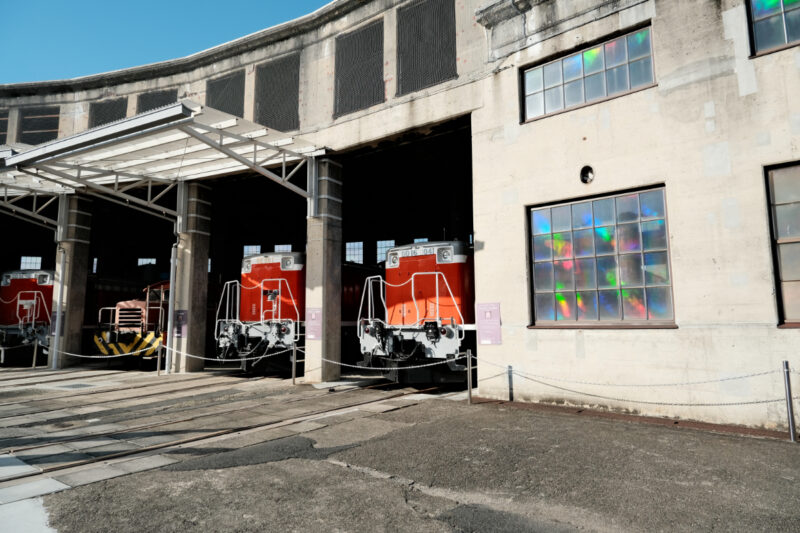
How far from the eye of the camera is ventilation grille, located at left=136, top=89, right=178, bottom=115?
1619cm

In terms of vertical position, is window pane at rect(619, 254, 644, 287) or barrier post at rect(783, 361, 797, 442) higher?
window pane at rect(619, 254, 644, 287)

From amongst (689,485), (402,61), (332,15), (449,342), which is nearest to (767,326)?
(689,485)

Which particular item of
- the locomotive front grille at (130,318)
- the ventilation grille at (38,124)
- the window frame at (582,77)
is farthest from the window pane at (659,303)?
the ventilation grille at (38,124)

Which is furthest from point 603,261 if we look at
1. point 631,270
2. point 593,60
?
point 593,60

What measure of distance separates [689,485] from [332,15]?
13.1 meters

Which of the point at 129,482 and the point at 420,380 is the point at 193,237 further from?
the point at 129,482

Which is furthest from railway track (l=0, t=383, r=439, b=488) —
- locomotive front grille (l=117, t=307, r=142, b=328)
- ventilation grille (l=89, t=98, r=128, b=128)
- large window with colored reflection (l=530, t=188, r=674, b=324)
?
ventilation grille (l=89, t=98, r=128, b=128)

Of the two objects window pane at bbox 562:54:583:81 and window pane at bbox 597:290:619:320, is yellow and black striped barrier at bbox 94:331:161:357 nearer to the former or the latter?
window pane at bbox 597:290:619:320

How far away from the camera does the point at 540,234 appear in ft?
30.0

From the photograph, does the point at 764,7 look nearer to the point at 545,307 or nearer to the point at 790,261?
the point at 790,261

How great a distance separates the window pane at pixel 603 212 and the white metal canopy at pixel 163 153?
23.7ft

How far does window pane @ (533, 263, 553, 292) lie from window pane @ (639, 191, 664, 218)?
1.82 m

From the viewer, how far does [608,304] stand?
328 inches

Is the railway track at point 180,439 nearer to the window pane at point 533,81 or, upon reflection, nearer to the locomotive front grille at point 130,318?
the window pane at point 533,81
